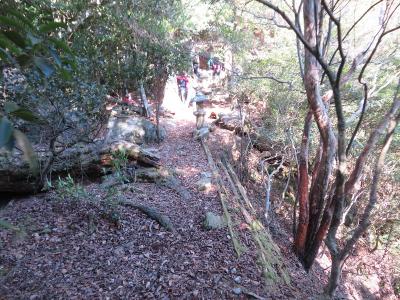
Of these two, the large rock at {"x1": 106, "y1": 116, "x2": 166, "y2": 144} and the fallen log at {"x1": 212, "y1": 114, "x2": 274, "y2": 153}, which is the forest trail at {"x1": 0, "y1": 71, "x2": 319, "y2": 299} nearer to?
the large rock at {"x1": 106, "y1": 116, "x2": 166, "y2": 144}

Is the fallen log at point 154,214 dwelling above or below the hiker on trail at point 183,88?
below

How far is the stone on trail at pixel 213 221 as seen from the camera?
14.3ft

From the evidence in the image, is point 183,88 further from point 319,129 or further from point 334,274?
point 334,274

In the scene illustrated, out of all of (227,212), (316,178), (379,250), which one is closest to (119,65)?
(227,212)

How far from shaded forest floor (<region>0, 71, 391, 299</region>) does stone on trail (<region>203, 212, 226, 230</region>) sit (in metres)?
0.10

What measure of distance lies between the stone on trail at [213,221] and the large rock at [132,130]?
16.8ft

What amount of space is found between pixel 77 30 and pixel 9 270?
20.4 feet

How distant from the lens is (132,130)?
364 inches

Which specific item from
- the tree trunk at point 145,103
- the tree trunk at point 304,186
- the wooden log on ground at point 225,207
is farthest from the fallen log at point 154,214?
the tree trunk at point 145,103

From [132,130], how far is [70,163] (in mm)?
4172

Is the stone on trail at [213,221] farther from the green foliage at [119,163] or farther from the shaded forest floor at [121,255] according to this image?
the green foliage at [119,163]

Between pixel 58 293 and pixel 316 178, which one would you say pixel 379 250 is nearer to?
pixel 316 178

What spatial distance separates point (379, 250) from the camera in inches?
352

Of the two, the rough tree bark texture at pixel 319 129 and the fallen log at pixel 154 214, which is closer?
the rough tree bark texture at pixel 319 129
